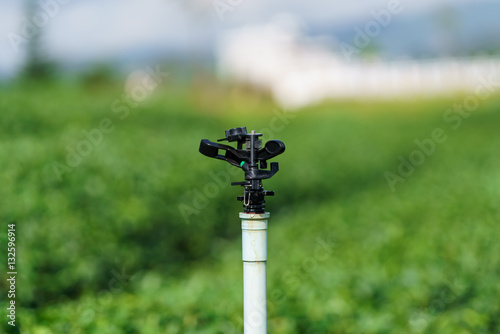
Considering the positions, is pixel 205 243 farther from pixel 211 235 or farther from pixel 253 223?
pixel 253 223

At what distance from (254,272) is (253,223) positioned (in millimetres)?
163

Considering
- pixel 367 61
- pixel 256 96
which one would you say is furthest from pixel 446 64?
pixel 256 96

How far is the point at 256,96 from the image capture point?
1168 inches

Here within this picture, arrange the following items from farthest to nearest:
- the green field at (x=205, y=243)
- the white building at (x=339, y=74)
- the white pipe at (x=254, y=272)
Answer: the white building at (x=339, y=74)
the green field at (x=205, y=243)
the white pipe at (x=254, y=272)

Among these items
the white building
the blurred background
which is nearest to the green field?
the blurred background

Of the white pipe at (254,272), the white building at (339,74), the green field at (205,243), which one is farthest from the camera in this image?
the white building at (339,74)

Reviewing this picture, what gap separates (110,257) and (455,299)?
278 centimetres

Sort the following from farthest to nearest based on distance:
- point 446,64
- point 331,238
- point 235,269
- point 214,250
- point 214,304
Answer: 1. point 446,64
2. point 214,250
3. point 331,238
4. point 235,269
5. point 214,304

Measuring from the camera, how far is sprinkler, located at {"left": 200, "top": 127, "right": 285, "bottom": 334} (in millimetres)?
2029

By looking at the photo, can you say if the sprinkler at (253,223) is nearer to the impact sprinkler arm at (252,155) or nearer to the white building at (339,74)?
the impact sprinkler arm at (252,155)

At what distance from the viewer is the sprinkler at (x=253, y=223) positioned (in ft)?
6.66

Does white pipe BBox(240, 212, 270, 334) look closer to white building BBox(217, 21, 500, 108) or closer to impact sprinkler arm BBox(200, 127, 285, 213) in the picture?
impact sprinkler arm BBox(200, 127, 285, 213)

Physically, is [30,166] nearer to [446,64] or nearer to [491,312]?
[491,312]

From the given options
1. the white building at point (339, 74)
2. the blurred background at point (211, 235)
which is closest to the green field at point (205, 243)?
the blurred background at point (211, 235)
